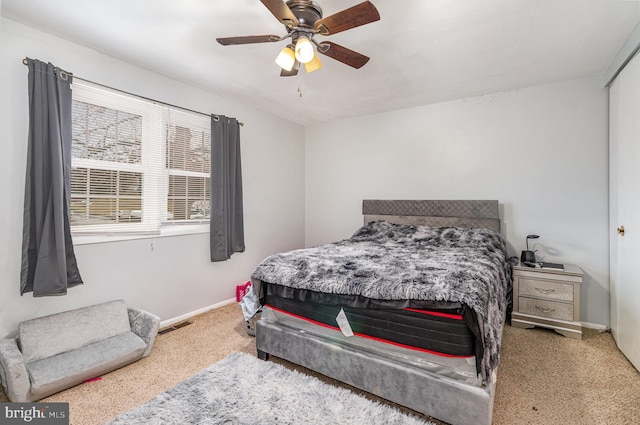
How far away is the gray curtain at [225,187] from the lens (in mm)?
3299

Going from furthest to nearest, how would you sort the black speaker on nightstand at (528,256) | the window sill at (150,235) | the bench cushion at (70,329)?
the black speaker on nightstand at (528,256)
the window sill at (150,235)
the bench cushion at (70,329)

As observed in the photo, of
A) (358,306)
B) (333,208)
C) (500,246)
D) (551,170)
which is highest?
(551,170)

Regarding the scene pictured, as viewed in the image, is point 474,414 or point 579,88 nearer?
point 474,414

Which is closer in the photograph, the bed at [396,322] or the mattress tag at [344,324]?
the bed at [396,322]

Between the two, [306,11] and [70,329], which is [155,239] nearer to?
[70,329]

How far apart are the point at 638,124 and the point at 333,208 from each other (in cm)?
328

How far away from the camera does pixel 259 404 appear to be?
5.70ft

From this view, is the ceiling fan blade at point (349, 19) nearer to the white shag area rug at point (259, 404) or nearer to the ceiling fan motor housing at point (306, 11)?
the ceiling fan motor housing at point (306, 11)

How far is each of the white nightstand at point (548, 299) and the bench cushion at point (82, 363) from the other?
3357mm

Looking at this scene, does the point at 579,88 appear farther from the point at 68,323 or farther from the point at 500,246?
the point at 68,323

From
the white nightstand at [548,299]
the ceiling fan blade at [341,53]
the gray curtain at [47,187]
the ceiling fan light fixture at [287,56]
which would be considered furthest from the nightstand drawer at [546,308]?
the gray curtain at [47,187]

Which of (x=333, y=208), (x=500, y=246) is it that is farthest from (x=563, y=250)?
(x=333, y=208)

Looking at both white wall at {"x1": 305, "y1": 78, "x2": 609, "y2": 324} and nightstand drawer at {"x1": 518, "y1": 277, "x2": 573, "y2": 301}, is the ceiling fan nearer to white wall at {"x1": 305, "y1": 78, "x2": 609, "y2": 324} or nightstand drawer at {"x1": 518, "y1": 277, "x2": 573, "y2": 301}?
white wall at {"x1": 305, "y1": 78, "x2": 609, "y2": 324}

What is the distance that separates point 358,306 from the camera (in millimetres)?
1812
